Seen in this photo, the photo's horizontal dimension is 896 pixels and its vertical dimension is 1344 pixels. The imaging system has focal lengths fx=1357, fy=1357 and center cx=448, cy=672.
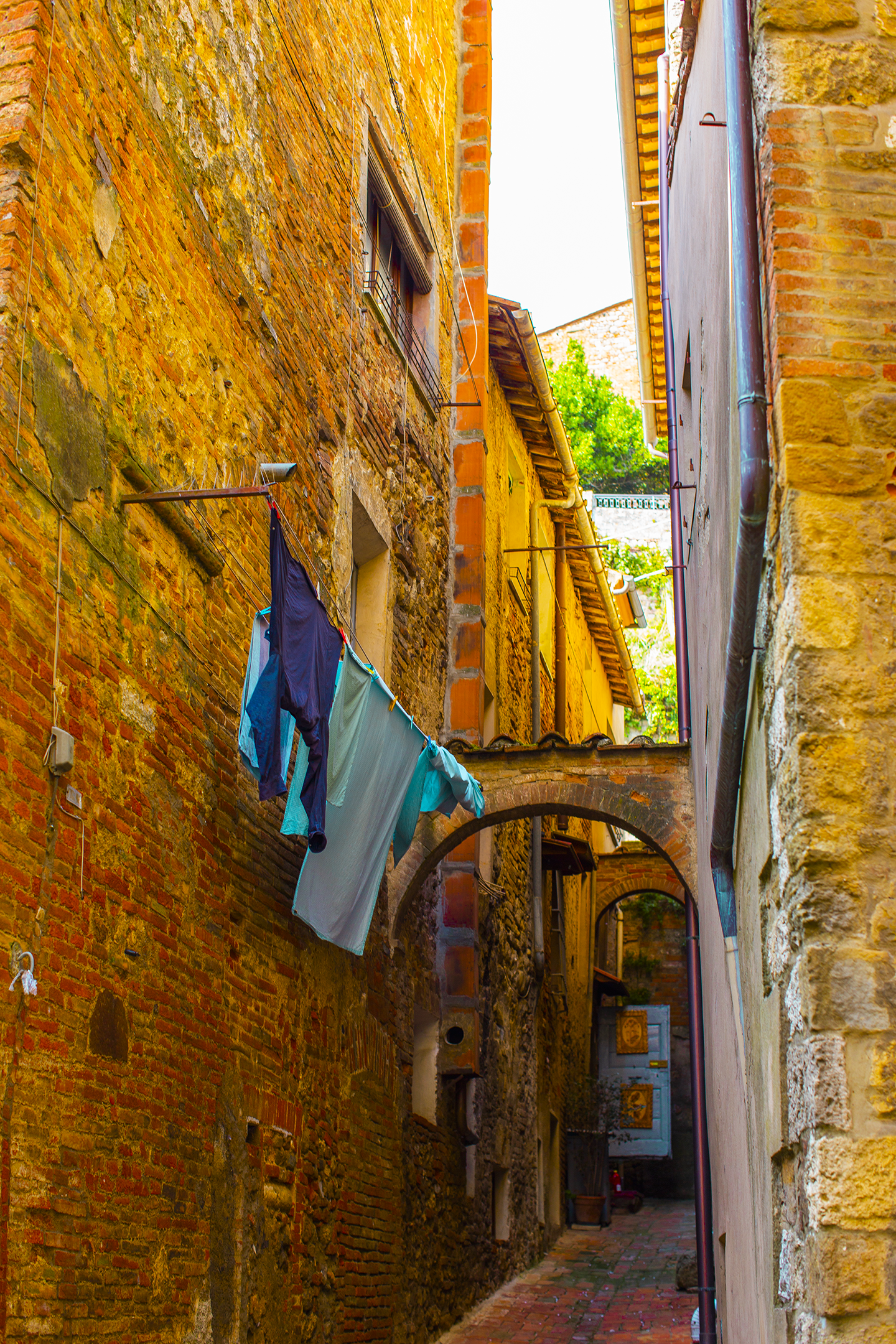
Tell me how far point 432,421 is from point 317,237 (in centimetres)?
293

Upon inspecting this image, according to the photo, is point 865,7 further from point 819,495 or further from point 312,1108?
point 312,1108

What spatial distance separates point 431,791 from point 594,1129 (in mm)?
11236

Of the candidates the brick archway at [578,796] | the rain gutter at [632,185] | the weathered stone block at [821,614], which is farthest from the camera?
the rain gutter at [632,185]

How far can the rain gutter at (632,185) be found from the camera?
10.7 meters

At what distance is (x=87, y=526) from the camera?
4719mm

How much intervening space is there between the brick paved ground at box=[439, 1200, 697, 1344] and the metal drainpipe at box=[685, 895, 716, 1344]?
3.51 feet

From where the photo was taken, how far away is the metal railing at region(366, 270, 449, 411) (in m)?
9.26

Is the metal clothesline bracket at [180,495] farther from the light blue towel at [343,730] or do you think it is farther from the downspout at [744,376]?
the downspout at [744,376]

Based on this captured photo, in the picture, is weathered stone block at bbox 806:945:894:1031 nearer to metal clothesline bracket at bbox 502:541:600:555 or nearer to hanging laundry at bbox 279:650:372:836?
hanging laundry at bbox 279:650:372:836

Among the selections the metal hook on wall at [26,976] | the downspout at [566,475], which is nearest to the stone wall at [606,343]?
the downspout at [566,475]

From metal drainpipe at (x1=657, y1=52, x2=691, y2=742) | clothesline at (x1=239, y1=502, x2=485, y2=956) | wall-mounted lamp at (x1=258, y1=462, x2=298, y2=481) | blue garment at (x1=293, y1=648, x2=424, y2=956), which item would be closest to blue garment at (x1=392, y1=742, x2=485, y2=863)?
clothesline at (x1=239, y1=502, x2=485, y2=956)

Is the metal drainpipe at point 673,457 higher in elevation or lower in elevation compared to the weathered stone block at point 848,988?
higher

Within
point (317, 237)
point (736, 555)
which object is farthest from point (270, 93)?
point (736, 555)

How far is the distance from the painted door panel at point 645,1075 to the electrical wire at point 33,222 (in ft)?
50.0
